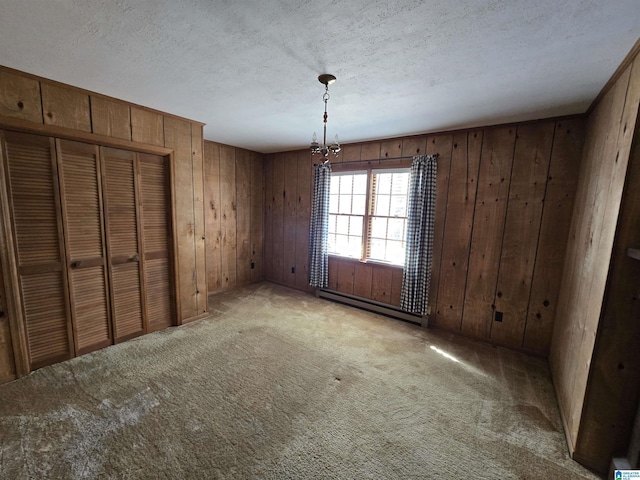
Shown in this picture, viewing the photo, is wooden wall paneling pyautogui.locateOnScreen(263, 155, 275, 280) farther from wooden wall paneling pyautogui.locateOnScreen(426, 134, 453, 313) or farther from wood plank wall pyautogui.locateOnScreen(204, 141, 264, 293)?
wooden wall paneling pyautogui.locateOnScreen(426, 134, 453, 313)

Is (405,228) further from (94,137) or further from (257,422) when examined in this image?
(94,137)

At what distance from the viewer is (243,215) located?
15.7 feet

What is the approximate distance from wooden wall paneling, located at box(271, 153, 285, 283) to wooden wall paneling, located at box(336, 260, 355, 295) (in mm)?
1277

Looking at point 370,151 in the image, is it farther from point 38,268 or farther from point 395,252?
point 38,268

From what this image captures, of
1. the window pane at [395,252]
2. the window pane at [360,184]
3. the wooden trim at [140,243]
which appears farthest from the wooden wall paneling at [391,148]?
the wooden trim at [140,243]

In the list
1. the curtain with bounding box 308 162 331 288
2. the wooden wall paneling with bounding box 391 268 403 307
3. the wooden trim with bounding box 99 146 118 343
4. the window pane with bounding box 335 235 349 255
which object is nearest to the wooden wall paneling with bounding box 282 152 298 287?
the curtain with bounding box 308 162 331 288

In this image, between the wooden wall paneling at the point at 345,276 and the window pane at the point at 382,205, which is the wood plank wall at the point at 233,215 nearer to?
the wooden wall paneling at the point at 345,276

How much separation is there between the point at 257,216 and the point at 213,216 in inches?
35.8

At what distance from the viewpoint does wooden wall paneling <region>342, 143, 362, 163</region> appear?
386 cm

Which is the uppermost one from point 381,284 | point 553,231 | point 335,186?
point 335,186

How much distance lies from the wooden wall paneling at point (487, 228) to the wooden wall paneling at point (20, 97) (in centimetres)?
419

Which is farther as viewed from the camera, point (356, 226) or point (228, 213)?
point (228, 213)

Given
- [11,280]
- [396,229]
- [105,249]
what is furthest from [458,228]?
[11,280]

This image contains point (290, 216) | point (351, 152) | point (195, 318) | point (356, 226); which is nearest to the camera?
point (195, 318)
